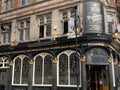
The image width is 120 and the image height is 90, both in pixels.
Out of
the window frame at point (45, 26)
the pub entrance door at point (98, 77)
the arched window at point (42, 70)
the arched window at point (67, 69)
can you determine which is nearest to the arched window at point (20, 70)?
the arched window at point (42, 70)

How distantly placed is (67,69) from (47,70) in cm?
194

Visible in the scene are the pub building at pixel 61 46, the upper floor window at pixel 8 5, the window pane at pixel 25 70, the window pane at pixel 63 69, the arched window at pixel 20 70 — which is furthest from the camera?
the upper floor window at pixel 8 5

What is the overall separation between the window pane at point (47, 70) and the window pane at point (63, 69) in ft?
3.22

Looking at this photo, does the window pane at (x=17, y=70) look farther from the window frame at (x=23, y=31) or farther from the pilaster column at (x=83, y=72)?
the pilaster column at (x=83, y=72)

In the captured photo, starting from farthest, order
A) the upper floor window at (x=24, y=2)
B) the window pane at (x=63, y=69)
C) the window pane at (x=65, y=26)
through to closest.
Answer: the upper floor window at (x=24, y=2) < the window pane at (x=65, y=26) < the window pane at (x=63, y=69)

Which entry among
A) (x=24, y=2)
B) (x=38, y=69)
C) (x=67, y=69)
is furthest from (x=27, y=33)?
(x=67, y=69)

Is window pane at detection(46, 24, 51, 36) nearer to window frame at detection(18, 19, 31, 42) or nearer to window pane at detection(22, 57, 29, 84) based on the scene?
window frame at detection(18, 19, 31, 42)

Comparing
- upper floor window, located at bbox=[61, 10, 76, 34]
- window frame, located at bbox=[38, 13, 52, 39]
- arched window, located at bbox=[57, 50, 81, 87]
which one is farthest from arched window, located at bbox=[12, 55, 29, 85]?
upper floor window, located at bbox=[61, 10, 76, 34]

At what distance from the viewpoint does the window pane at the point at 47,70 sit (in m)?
Result: 18.6

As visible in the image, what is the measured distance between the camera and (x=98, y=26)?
17.5m

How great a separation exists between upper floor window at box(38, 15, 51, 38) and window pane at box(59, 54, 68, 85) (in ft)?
9.65

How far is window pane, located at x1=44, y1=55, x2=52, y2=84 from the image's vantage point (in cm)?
1864

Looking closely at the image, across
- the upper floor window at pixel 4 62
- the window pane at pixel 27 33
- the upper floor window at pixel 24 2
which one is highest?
the upper floor window at pixel 24 2

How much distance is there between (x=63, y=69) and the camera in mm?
18078
